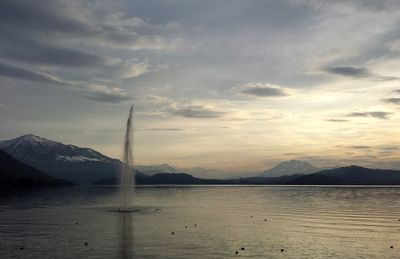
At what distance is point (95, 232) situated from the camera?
7856 cm

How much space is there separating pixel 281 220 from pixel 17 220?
61.4 m

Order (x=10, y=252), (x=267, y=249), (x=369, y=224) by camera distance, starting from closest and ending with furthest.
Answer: (x=10, y=252) < (x=267, y=249) < (x=369, y=224)

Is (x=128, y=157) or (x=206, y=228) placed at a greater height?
(x=128, y=157)

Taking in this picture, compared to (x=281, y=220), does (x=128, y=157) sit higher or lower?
higher

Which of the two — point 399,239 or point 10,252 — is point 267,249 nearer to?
point 399,239

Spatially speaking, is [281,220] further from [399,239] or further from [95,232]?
[95,232]

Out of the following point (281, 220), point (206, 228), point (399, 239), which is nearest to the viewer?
point (399, 239)

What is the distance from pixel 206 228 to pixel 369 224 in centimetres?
3839

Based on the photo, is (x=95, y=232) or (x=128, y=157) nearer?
(x=95, y=232)

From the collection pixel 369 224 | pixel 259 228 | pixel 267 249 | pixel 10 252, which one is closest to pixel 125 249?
pixel 10 252

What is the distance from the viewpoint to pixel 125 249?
201ft

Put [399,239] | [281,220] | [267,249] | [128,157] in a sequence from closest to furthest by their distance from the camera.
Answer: [267,249]
[399,239]
[281,220]
[128,157]

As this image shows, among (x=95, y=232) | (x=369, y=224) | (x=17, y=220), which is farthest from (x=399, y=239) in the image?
(x=17, y=220)

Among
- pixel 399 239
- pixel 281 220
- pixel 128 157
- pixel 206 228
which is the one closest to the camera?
pixel 399 239
